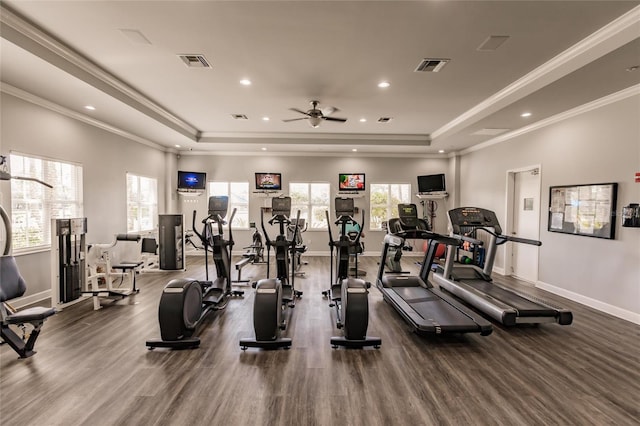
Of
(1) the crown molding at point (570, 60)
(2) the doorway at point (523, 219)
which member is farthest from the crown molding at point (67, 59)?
(2) the doorway at point (523, 219)

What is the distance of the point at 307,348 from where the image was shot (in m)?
3.28

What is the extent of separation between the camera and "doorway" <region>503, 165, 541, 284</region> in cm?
598

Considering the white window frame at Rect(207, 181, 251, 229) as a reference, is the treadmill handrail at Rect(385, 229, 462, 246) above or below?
below

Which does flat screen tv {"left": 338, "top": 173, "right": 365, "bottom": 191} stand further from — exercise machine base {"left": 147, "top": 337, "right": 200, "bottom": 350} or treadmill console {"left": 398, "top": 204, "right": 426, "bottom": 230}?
exercise machine base {"left": 147, "top": 337, "right": 200, "bottom": 350}

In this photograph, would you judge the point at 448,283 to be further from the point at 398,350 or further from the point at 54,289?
the point at 54,289

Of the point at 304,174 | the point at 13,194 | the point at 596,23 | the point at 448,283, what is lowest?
the point at 448,283

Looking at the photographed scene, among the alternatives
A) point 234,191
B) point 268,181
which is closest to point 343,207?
point 268,181

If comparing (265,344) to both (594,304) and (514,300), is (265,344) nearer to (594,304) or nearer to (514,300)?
(514,300)

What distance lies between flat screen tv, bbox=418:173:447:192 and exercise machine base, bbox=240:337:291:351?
6773 mm

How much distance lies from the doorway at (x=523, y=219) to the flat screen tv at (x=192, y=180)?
26.6 feet

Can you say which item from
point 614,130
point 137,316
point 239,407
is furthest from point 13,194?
point 614,130

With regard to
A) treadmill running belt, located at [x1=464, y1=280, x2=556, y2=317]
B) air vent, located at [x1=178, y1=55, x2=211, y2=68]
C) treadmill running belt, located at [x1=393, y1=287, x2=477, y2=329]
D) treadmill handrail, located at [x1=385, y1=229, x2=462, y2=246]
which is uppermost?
air vent, located at [x1=178, y1=55, x2=211, y2=68]

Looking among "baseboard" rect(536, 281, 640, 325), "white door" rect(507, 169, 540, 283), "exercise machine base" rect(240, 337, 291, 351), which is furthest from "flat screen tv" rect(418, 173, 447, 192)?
"exercise machine base" rect(240, 337, 291, 351)

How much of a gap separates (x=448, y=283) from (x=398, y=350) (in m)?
2.24
